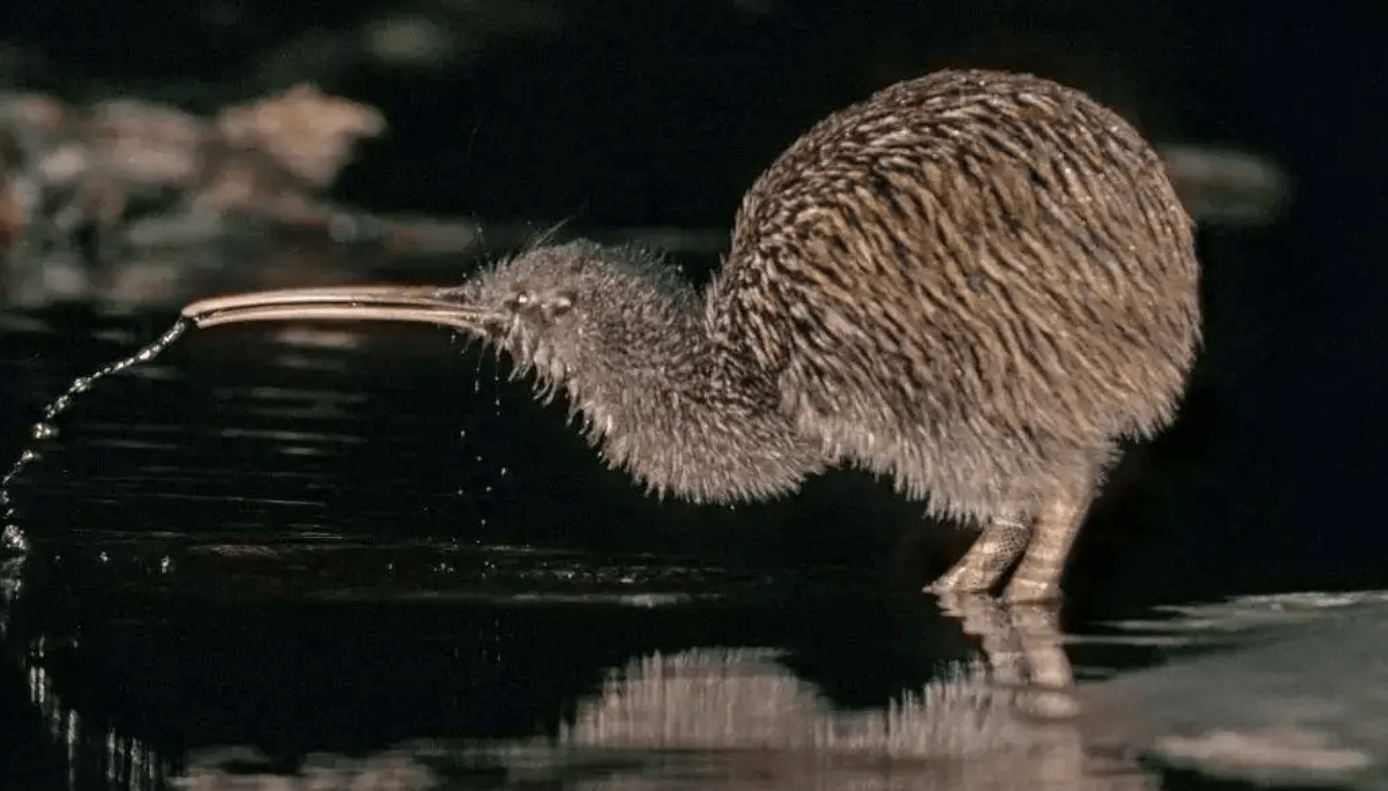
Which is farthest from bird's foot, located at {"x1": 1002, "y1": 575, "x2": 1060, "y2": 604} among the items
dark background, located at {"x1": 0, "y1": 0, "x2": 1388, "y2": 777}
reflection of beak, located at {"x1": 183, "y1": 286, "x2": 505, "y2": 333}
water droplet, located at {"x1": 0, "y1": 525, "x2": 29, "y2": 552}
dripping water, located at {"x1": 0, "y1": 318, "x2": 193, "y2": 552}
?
water droplet, located at {"x1": 0, "y1": 525, "x2": 29, "y2": 552}

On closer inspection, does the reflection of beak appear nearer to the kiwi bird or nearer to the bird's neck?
the kiwi bird

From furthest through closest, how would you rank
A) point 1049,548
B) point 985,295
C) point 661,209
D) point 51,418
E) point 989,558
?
point 661,209 < point 51,418 < point 989,558 < point 1049,548 < point 985,295

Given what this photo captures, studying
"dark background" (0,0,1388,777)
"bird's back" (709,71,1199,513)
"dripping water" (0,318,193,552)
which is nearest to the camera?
"bird's back" (709,71,1199,513)

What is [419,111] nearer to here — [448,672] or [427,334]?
[427,334]

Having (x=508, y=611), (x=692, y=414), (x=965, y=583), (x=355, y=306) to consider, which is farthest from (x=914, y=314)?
(x=355, y=306)

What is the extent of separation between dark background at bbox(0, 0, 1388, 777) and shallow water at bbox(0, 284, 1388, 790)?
1 centimetres

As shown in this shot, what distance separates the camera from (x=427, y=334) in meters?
4.13

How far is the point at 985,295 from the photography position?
10.8 ft

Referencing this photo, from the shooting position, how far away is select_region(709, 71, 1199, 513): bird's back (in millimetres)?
3309

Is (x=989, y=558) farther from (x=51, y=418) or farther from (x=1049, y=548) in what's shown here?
(x=51, y=418)

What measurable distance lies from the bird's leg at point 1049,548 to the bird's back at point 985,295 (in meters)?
0.14

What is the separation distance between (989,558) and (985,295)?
1.64ft

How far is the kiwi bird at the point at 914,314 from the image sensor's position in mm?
3312

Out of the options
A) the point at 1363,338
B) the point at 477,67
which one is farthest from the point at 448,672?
the point at 1363,338
